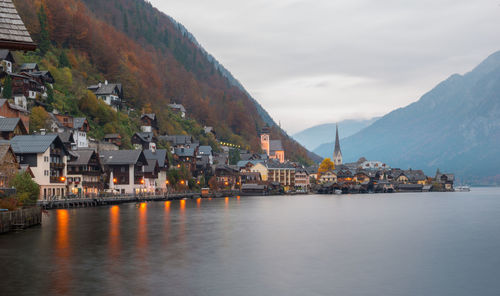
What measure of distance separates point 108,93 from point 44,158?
218 ft

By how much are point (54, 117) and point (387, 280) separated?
336 ft

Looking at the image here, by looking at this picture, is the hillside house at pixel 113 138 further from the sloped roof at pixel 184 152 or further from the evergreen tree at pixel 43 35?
the evergreen tree at pixel 43 35

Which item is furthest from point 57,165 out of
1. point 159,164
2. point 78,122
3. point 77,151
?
point 159,164

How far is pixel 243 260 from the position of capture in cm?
4228

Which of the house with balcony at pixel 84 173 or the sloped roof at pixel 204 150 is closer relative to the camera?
the house with balcony at pixel 84 173

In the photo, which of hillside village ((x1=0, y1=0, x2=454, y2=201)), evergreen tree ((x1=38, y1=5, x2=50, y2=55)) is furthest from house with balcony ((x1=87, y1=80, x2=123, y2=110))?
evergreen tree ((x1=38, y1=5, x2=50, y2=55))

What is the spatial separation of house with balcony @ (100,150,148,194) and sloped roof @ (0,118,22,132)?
109 ft

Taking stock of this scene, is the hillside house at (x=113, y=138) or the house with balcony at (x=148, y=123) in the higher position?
the house with balcony at (x=148, y=123)

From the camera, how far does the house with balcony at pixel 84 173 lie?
10981cm

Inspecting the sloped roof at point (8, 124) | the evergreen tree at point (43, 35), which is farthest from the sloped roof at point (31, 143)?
the evergreen tree at point (43, 35)

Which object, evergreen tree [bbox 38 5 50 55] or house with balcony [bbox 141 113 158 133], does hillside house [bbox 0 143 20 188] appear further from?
house with balcony [bbox 141 113 158 133]

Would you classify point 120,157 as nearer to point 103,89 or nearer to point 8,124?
point 8,124

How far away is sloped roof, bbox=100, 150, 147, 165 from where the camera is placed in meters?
126

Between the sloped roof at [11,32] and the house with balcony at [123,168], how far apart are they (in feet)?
362
